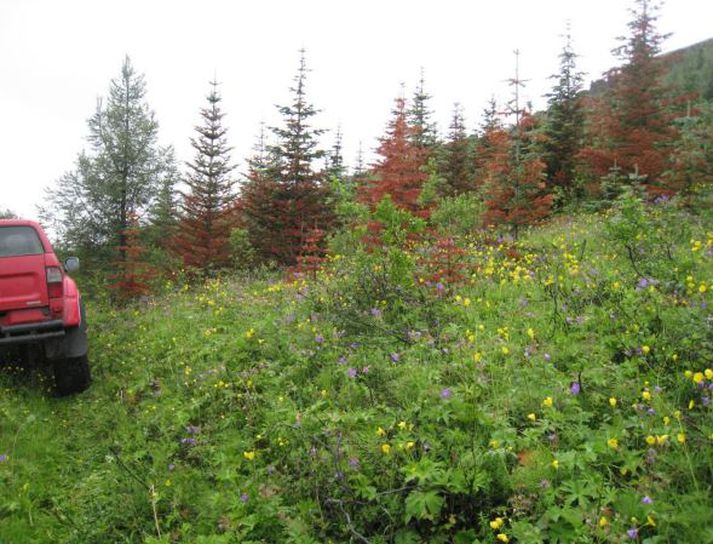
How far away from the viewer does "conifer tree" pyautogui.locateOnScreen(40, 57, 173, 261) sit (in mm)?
20172

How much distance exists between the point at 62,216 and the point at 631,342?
2362 cm

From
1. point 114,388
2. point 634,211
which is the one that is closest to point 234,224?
point 114,388

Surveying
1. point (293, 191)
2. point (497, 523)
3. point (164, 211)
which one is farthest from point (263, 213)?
point (497, 523)

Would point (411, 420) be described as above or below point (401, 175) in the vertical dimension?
below

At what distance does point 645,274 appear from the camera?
5.66 meters

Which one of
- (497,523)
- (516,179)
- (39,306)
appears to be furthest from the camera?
(516,179)

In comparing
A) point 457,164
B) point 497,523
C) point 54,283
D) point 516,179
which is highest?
point 457,164

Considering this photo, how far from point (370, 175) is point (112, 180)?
11507mm

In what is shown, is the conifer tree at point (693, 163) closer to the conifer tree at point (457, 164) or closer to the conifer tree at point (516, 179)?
the conifer tree at point (516, 179)

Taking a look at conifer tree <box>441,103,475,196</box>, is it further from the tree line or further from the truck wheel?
the truck wheel

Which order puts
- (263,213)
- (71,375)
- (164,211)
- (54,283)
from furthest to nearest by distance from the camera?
(164,211), (263,213), (71,375), (54,283)

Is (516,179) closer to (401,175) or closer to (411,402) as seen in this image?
(401,175)

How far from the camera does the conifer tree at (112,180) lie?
20172mm

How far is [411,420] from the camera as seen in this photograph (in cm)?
399
